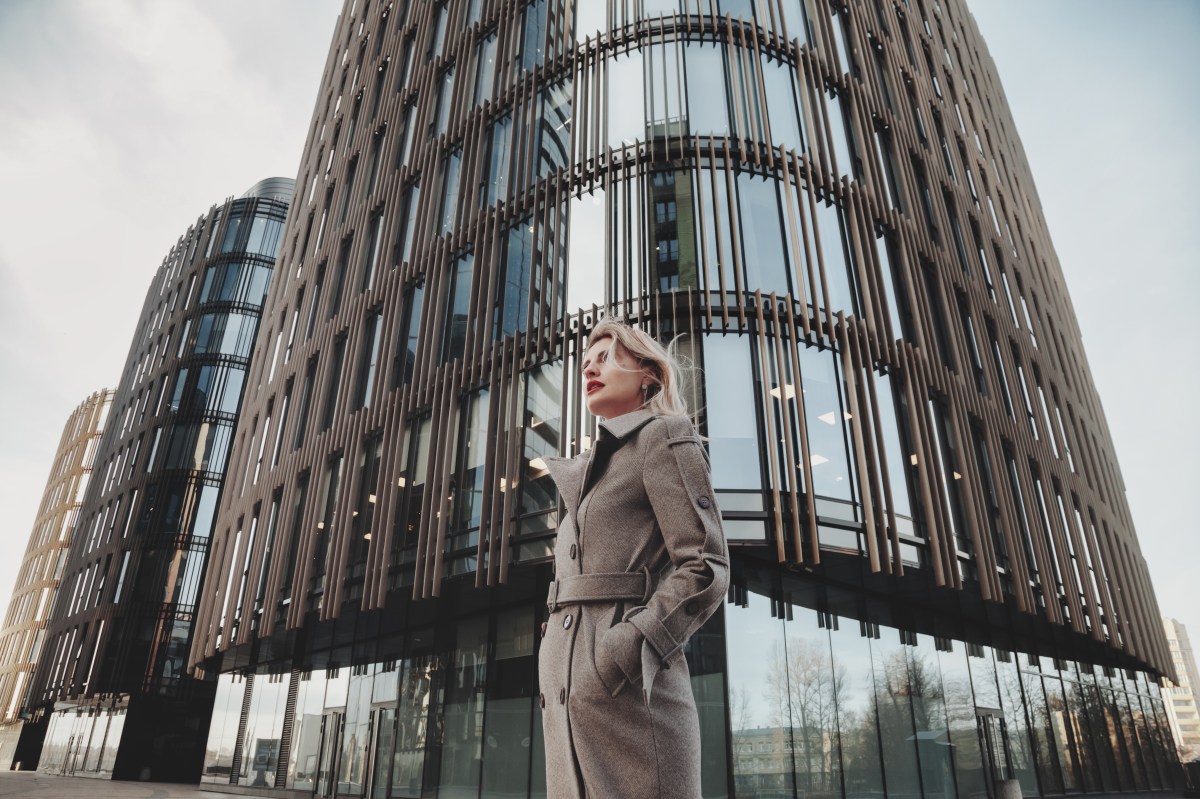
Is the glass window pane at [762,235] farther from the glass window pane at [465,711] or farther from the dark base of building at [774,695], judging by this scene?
the glass window pane at [465,711]

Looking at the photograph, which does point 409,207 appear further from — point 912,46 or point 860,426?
point 912,46

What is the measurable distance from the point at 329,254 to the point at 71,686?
2636cm

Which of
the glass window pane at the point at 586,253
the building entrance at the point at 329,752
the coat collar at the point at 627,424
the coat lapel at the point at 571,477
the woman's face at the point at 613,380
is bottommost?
the building entrance at the point at 329,752

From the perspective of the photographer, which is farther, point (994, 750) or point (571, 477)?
point (994, 750)

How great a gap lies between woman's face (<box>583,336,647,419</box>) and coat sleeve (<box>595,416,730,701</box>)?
0.27 m

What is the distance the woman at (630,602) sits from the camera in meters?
2.04

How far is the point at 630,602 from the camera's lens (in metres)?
2.22

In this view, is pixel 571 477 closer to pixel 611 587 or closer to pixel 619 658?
pixel 611 587

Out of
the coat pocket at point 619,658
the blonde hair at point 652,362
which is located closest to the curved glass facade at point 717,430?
the blonde hair at point 652,362

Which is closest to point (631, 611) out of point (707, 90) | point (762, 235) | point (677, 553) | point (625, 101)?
point (677, 553)

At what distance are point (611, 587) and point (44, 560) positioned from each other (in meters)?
75.7

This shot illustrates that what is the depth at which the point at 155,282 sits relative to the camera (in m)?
50.2

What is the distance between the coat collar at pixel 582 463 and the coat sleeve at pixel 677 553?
0.21ft

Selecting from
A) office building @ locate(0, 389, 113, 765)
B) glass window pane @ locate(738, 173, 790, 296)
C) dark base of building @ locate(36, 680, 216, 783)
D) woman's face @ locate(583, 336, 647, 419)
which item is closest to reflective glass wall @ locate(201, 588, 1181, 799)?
glass window pane @ locate(738, 173, 790, 296)
